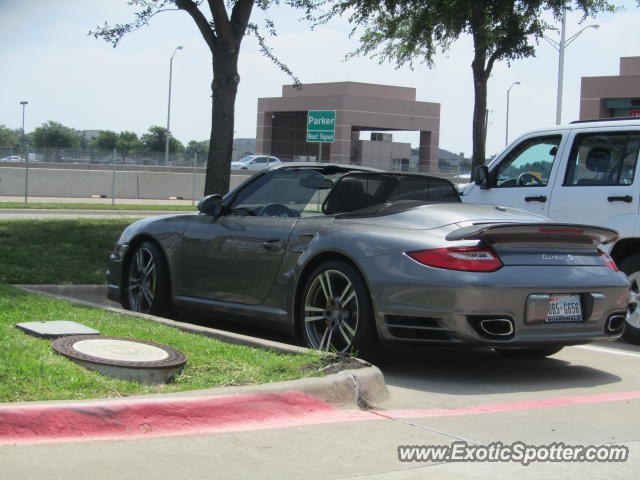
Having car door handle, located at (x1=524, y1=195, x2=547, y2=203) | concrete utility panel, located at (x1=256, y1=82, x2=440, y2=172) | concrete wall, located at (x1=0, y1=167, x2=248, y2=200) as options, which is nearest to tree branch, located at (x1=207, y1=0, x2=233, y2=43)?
car door handle, located at (x1=524, y1=195, x2=547, y2=203)

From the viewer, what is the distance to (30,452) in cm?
423

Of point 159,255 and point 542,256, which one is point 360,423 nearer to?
point 542,256

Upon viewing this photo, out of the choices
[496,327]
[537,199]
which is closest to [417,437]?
[496,327]

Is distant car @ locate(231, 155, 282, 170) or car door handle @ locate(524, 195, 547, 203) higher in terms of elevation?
distant car @ locate(231, 155, 282, 170)

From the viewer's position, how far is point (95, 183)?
34969 mm

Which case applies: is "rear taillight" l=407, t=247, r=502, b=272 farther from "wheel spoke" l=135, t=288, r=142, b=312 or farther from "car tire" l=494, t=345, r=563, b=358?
"wheel spoke" l=135, t=288, r=142, b=312

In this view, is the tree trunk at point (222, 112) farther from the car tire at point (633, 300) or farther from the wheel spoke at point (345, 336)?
the wheel spoke at point (345, 336)

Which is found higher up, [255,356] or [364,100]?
[364,100]

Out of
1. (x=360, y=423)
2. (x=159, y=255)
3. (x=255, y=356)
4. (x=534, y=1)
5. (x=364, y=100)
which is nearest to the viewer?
(x=360, y=423)

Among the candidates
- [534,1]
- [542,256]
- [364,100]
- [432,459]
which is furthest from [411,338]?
[364,100]

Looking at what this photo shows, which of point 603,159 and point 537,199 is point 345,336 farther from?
point 603,159

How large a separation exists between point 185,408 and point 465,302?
2.11m

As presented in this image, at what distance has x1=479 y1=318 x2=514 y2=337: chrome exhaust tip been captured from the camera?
6078mm

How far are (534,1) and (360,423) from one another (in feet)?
47.0
